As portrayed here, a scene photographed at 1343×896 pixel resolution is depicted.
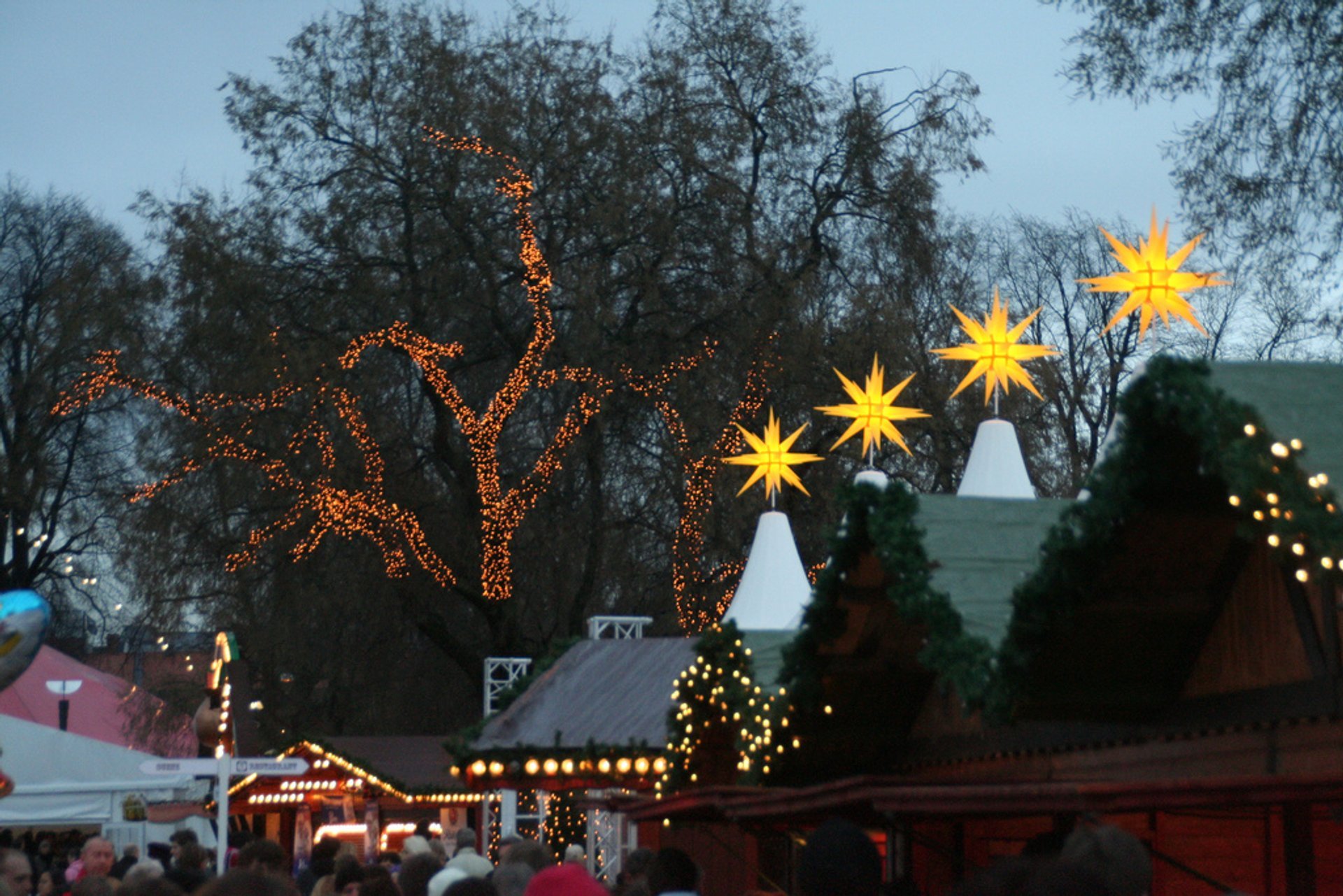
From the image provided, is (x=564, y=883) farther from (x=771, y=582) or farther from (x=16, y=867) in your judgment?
(x=771, y=582)

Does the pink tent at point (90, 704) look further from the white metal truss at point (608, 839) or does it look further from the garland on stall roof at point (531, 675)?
the white metal truss at point (608, 839)

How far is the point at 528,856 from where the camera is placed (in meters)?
7.71

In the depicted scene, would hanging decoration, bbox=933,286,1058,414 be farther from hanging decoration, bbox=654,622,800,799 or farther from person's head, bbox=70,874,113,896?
person's head, bbox=70,874,113,896

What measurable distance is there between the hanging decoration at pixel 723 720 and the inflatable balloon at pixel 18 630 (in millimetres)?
4853

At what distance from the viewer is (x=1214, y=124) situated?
13438mm

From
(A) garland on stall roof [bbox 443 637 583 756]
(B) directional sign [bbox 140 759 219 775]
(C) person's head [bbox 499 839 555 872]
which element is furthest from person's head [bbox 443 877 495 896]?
(A) garland on stall roof [bbox 443 637 583 756]

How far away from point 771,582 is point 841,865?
1285 cm

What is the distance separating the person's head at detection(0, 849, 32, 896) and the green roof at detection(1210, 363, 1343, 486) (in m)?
5.15

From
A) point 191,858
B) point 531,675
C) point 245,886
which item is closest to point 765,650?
point 191,858

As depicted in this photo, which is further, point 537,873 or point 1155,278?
point 1155,278

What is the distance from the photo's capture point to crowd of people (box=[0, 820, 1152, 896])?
313 cm

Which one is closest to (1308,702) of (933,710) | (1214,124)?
(933,710)

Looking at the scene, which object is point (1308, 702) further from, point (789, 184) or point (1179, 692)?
point (789, 184)

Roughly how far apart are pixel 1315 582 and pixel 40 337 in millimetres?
31060
